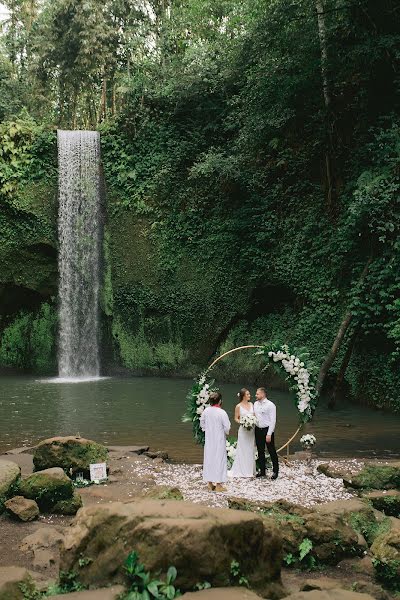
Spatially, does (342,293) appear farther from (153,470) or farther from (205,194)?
(153,470)

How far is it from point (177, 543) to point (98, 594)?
0.58 meters

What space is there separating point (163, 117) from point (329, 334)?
12.1m

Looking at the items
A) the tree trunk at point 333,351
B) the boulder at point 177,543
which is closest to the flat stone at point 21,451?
the boulder at point 177,543

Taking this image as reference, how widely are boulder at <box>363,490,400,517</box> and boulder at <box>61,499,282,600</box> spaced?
3064 millimetres

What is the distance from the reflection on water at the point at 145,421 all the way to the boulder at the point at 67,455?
2046 mm

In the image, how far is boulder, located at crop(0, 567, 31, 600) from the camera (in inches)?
147

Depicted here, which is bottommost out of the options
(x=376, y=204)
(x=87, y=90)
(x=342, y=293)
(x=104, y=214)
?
(x=342, y=293)

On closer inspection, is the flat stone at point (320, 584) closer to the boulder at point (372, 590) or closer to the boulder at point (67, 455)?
the boulder at point (372, 590)

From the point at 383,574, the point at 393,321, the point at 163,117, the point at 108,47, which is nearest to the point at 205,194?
the point at 163,117

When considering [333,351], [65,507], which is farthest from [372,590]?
[333,351]

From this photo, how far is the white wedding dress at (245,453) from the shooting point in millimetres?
8750

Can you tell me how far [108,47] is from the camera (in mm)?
30500

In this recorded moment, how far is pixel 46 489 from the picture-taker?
697 cm

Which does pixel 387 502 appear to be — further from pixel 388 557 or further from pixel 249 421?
pixel 249 421
